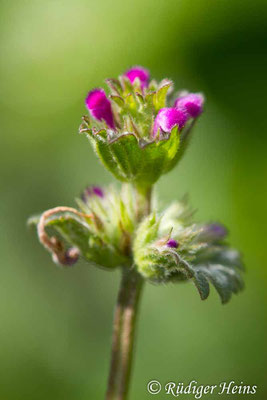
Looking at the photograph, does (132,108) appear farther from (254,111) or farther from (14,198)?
(14,198)

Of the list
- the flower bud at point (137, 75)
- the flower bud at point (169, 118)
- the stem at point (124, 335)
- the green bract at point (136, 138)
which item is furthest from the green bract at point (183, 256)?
the flower bud at point (137, 75)

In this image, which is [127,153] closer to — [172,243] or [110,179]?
[172,243]

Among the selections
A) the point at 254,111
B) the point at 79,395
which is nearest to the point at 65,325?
the point at 79,395

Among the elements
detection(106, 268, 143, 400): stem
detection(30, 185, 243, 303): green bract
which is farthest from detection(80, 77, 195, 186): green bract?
detection(106, 268, 143, 400): stem

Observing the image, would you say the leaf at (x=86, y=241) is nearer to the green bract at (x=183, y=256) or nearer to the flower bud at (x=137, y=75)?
the green bract at (x=183, y=256)

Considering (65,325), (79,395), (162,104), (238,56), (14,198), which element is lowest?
(79,395)

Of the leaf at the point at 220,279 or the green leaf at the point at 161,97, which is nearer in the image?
the leaf at the point at 220,279

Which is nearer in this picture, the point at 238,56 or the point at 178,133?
the point at 178,133
